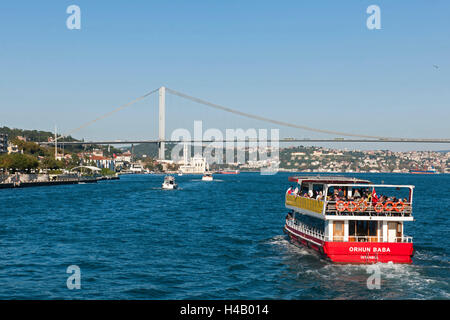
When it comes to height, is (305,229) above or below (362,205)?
below

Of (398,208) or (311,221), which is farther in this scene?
(311,221)

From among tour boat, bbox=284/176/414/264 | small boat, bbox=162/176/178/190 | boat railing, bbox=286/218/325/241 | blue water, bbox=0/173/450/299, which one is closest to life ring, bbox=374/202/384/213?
tour boat, bbox=284/176/414/264

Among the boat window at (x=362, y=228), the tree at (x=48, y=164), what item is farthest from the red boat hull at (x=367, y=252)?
the tree at (x=48, y=164)

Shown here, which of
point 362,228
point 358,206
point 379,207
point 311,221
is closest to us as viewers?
point 379,207

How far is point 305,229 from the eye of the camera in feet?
92.3

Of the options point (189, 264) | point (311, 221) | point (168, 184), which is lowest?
point (168, 184)

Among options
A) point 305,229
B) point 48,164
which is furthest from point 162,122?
point 305,229

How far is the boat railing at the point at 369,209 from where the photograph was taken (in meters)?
23.5

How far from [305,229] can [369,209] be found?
5269 mm

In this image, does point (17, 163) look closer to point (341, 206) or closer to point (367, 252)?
point (341, 206)

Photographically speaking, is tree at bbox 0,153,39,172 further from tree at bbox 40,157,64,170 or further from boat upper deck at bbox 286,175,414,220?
boat upper deck at bbox 286,175,414,220

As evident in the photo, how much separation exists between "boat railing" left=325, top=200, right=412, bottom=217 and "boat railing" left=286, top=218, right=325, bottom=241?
69.9 inches

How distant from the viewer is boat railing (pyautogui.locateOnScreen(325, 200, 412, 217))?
77.0ft
